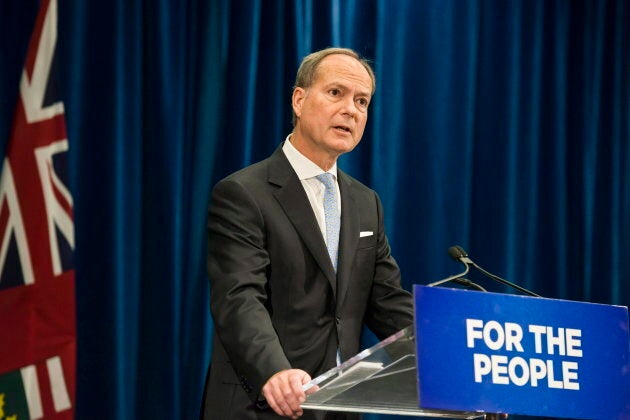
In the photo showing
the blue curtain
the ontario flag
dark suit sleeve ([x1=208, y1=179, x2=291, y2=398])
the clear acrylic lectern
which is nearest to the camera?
the clear acrylic lectern

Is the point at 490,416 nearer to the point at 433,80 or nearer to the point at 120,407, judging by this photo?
the point at 120,407

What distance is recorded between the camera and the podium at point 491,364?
5.70 feet

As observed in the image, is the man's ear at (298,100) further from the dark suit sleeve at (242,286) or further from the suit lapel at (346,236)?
the dark suit sleeve at (242,286)

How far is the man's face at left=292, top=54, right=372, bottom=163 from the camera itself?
103 inches

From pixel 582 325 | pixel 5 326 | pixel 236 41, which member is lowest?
pixel 5 326

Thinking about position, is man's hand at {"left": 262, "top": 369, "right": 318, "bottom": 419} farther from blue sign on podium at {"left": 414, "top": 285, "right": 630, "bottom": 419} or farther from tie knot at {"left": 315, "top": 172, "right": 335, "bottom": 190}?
tie knot at {"left": 315, "top": 172, "right": 335, "bottom": 190}

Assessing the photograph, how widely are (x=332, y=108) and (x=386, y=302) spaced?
550 mm

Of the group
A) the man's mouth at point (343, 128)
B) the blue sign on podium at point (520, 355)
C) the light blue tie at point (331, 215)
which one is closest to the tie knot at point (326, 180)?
the light blue tie at point (331, 215)

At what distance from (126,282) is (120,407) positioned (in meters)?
0.46

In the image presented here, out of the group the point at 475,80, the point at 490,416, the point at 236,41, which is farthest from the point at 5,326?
the point at 475,80

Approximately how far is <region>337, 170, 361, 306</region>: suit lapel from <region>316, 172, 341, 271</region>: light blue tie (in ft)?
0.06

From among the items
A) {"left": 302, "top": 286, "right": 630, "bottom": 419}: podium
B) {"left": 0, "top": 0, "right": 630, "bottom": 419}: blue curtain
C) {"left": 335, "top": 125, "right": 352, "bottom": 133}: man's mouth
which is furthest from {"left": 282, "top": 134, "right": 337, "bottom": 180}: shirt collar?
{"left": 0, "top": 0, "right": 630, "bottom": 419}: blue curtain

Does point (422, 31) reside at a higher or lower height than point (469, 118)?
higher

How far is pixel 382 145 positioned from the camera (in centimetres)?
419
